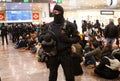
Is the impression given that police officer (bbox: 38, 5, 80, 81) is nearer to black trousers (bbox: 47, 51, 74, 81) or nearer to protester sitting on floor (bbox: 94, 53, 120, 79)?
black trousers (bbox: 47, 51, 74, 81)

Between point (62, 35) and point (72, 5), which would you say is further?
point (72, 5)

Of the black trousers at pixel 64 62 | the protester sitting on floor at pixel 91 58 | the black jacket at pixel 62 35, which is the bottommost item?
the protester sitting on floor at pixel 91 58

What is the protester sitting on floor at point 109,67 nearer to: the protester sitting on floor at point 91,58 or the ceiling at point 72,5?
the protester sitting on floor at point 91,58

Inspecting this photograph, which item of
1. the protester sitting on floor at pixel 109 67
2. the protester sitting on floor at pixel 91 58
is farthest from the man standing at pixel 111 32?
the protester sitting on floor at pixel 109 67

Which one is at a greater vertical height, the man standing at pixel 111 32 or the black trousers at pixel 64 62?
the black trousers at pixel 64 62

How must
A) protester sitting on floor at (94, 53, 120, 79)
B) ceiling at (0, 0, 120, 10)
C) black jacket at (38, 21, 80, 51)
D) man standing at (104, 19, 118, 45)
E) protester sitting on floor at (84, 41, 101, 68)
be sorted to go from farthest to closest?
ceiling at (0, 0, 120, 10) → man standing at (104, 19, 118, 45) → protester sitting on floor at (84, 41, 101, 68) → protester sitting on floor at (94, 53, 120, 79) → black jacket at (38, 21, 80, 51)

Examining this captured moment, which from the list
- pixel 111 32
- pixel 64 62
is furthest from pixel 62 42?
pixel 111 32

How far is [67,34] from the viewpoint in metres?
3.28

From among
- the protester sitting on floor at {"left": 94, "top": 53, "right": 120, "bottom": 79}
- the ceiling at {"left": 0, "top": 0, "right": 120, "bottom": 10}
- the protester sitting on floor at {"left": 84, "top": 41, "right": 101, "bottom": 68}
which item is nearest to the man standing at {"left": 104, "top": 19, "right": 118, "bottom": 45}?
the protester sitting on floor at {"left": 84, "top": 41, "right": 101, "bottom": 68}

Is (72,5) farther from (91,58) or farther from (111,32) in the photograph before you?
(91,58)

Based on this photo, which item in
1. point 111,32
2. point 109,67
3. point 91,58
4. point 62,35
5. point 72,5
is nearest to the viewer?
point 62,35

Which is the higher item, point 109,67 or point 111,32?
point 111,32

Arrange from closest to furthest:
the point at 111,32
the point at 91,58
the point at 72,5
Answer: the point at 91,58 < the point at 111,32 < the point at 72,5

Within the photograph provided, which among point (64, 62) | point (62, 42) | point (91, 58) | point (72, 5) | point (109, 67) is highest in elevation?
point (62, 42)
